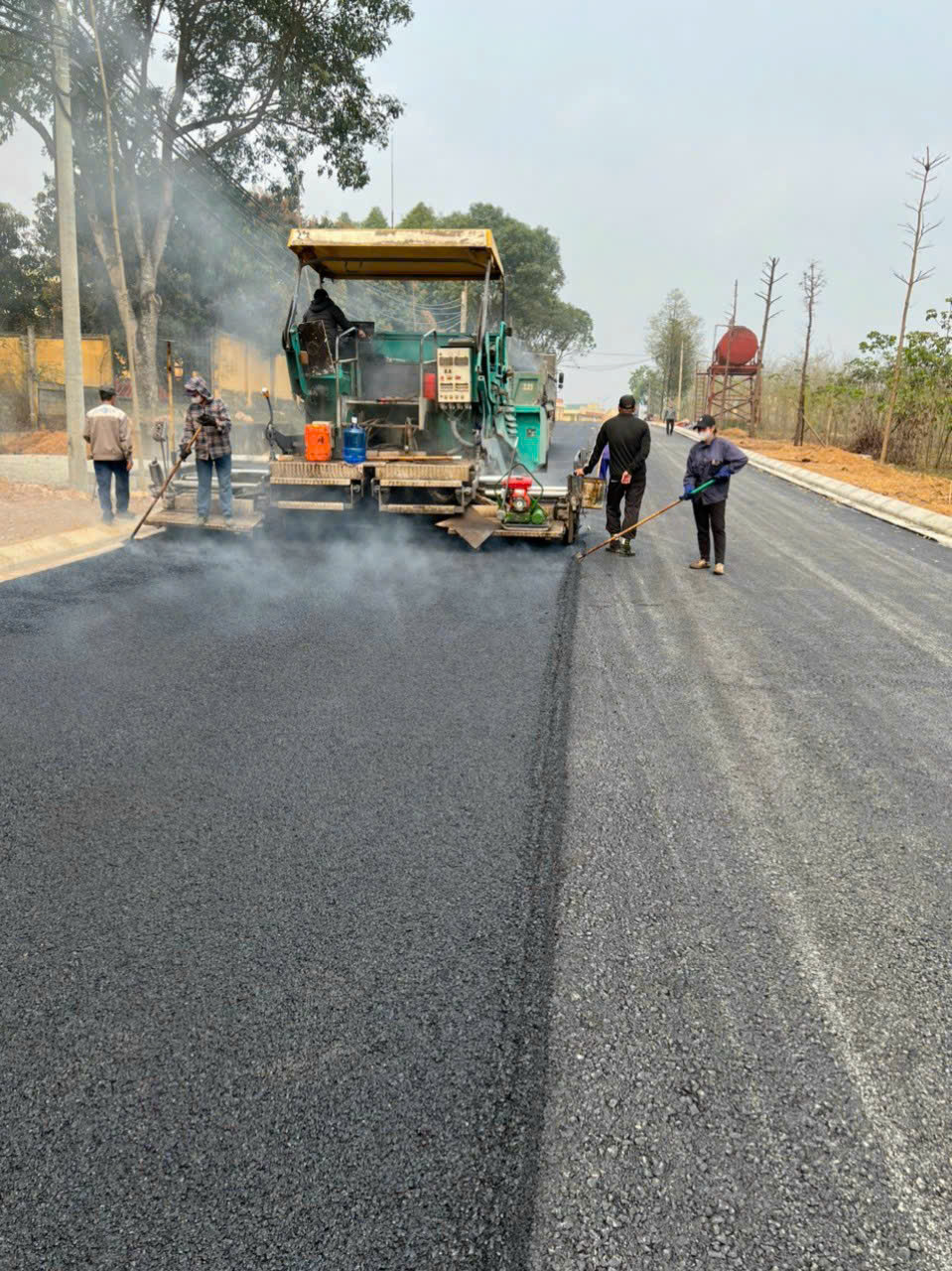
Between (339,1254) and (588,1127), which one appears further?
(588,1127)

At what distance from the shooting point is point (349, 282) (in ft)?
36.6

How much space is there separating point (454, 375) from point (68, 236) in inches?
239

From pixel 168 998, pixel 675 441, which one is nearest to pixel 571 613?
pixel 168 998

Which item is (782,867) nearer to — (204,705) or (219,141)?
(204,705)

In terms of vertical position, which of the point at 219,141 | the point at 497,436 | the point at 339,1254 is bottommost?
the point at 339,1254

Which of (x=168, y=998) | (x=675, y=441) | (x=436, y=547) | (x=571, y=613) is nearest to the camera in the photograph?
(x=168, y=998)

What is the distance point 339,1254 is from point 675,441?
35148 millimetres

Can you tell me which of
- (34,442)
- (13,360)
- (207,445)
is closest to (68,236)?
(207,445)

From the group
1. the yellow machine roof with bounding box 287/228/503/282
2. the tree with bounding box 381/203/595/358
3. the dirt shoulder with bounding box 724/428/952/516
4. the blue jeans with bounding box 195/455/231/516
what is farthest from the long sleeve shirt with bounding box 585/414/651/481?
the tree with bounding box 381/203/595/358

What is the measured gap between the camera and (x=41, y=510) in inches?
444

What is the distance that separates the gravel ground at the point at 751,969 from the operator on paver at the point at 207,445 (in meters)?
5.45

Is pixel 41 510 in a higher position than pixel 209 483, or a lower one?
lower

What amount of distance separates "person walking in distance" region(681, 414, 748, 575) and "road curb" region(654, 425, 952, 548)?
4604 millimetres

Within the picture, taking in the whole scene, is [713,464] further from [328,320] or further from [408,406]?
[328,320]
